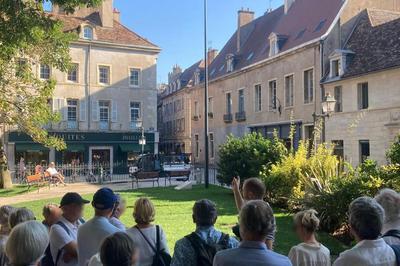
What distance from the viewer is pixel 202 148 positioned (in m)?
48.2

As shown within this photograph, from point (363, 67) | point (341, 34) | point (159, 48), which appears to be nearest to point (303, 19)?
point (341, 34)

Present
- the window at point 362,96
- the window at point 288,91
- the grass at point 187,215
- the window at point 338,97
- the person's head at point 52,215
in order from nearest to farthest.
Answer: the person's head at point 52,215 < the grass at point 187,215 < the window at point 362,96 < the window at point 338,97 < the window at point 288,91

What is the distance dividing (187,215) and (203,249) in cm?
955

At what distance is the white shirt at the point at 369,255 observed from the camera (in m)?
3.26

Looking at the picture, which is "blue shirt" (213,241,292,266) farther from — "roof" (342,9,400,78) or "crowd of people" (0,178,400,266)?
"roof" (342,9,400,78)

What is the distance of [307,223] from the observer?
4.15 m

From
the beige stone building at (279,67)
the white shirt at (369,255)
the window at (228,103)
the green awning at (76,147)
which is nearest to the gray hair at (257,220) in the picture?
the white shirt at (369,255)

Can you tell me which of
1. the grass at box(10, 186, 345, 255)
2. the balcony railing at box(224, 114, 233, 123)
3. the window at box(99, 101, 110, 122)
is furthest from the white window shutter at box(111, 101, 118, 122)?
the grass at box(10, 186, 345, 255)

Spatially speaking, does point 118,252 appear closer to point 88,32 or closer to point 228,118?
point 88,32

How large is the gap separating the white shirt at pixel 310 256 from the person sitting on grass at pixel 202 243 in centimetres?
61

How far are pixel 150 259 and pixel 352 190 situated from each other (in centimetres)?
704

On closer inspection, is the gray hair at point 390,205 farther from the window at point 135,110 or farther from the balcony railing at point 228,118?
the balcony railing at point 228,118

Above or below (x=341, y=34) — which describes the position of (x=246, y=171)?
below

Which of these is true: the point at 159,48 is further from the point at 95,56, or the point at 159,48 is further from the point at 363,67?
the point at 363,67
